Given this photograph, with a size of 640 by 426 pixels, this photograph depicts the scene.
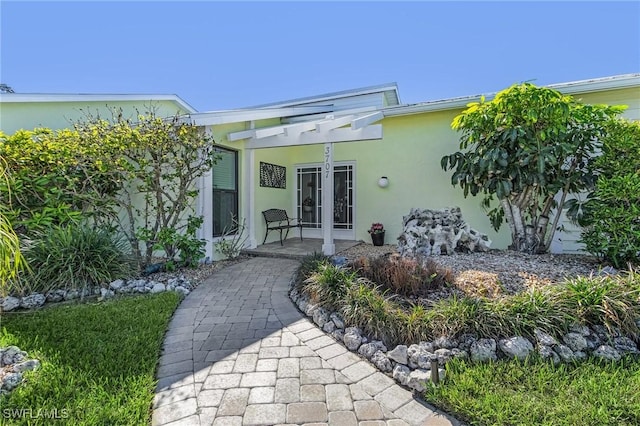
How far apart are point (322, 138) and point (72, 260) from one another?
4.90m

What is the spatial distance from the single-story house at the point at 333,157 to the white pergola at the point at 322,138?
0.02 m

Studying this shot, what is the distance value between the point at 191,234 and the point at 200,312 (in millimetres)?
2329

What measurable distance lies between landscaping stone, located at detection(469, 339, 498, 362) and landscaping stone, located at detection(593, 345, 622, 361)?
0.87 metres

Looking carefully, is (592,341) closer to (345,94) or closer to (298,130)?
(298,130)

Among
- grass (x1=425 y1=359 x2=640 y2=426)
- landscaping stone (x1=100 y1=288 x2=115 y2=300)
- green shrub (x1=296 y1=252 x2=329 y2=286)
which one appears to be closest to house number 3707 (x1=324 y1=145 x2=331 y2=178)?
green shrub (x1=296 y1=252 x2=329 y2=286)

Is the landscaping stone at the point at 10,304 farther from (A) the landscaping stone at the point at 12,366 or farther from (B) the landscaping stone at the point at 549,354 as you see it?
(B) the landscaping stone at the point at 549,354

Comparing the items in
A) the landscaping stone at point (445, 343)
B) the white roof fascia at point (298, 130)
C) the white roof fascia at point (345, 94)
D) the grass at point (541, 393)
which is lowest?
the grass at point (541, 393)

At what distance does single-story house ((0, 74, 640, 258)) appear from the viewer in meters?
6.50

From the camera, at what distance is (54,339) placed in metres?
3.10

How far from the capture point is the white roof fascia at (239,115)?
6.10m

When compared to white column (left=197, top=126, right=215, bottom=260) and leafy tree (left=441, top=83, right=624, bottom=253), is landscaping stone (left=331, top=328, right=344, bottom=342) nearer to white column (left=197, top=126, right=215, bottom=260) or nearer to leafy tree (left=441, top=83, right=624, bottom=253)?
white column (left=197, top=126, right=215, bottom=260)

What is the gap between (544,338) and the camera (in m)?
2.80

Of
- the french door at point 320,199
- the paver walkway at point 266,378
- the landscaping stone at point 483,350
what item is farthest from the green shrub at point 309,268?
the french door at point 320,199

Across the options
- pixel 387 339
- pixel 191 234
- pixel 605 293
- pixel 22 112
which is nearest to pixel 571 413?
pixel 387 339
